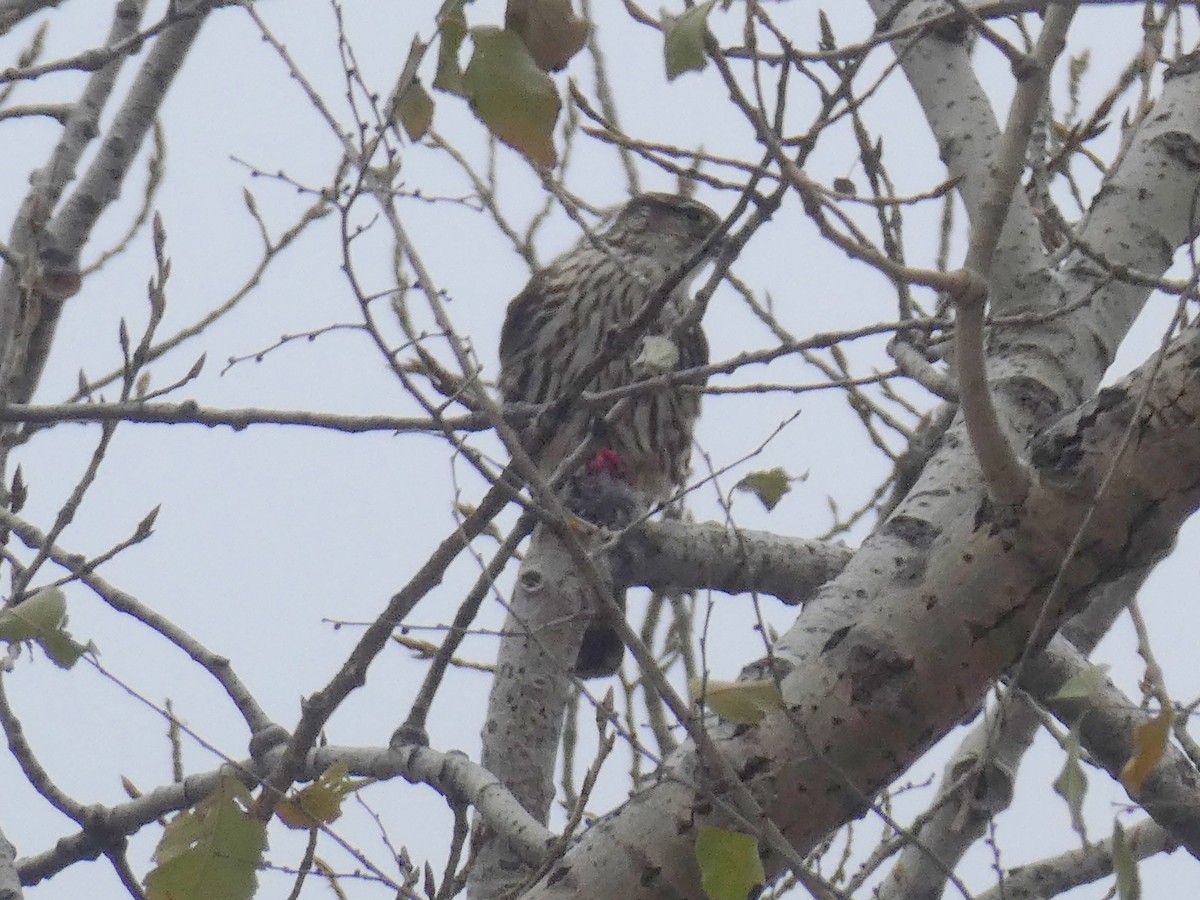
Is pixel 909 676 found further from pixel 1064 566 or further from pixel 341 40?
pixel 341 40

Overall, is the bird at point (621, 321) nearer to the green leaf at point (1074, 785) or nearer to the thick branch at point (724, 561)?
the thick branch at point (724, 561)

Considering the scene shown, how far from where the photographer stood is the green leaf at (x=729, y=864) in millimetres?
1605

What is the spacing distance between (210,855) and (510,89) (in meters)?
1.08

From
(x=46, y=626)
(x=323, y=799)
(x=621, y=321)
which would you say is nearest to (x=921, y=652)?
(x=323, y=799)

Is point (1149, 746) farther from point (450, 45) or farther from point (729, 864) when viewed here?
point (450, 45)

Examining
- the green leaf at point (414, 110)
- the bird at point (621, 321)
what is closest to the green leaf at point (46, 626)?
the green leaf at point (414, 110)

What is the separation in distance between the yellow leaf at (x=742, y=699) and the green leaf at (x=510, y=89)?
0.65m

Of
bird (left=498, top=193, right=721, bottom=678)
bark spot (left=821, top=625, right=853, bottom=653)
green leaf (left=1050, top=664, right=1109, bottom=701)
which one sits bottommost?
green leaf (left=1050, top=664, right=1109, bottom=701)

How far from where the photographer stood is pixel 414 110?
6.93 ft

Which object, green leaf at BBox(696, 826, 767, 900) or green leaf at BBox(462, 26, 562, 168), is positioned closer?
green leaf at BBox(696, 826, 767, 900)

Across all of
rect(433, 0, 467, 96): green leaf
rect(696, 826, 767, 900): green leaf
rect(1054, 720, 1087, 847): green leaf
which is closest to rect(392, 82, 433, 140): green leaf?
rect(433, 0, 467, 96): green leaf

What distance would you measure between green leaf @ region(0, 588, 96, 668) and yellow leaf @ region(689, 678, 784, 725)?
111 cm

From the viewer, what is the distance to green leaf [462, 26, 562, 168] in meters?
1.80

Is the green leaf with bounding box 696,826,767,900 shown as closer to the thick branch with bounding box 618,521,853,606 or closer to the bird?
the thick branch with bounding box 618,521,853,606
